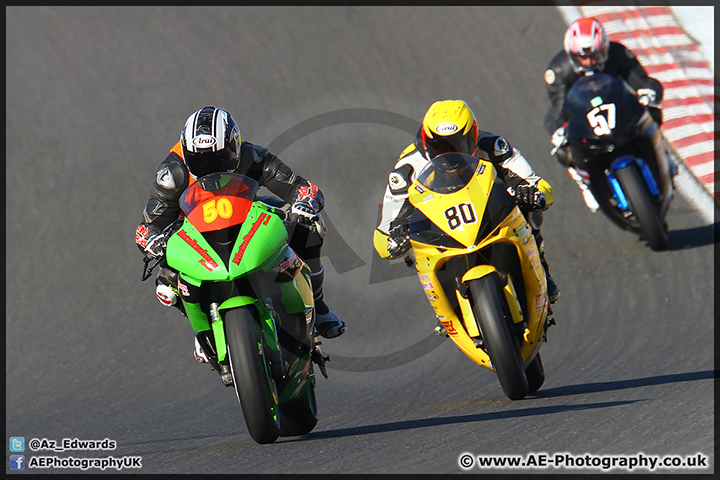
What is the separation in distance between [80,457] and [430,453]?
224 cm

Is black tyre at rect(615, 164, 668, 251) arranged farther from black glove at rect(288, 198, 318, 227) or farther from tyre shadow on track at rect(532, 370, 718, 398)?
black glove at rect(288, 198, 318, 227)

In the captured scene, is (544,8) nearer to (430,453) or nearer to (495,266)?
(495,266)

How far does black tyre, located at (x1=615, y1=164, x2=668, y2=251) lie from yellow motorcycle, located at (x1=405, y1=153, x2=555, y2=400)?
3.56 meters

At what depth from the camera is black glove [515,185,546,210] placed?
20.8 ft

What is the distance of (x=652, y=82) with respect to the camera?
1056 centimetres

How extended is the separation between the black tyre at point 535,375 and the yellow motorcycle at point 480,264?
254 mm

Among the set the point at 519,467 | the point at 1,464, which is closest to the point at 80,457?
the point at 1,464

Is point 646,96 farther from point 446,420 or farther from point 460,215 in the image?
point 446,420

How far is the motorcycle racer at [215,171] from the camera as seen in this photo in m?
6.07

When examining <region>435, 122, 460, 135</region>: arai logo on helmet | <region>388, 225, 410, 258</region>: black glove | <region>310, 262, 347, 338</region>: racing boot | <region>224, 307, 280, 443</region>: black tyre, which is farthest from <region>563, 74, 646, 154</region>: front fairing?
<region>224, 307, 280, 443</region>: black tyre

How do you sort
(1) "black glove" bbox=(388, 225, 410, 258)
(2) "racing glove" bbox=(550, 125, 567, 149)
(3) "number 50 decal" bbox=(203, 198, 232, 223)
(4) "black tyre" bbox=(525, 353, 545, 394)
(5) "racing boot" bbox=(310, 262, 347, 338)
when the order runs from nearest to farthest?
(3) "number 50 decal" bbox=(203, 198, 232, 223)
(1) "black glove" bbox=(388, 225, 410, 258)
(4) "black tyre" bbox=(525, 353, 545, 394)
(5) "racing boot" bbox=(310, 262, 347, 338)
(2) "racing glove" bbox=(550, 125, 567, 149)

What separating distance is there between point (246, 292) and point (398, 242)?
1353 millimetres

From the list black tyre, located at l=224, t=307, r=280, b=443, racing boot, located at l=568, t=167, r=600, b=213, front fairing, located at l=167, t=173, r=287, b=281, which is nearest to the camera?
black tyre, located at l=224, t=307, r=280, b=443

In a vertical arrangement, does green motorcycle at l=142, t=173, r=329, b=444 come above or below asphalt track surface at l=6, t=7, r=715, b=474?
above
